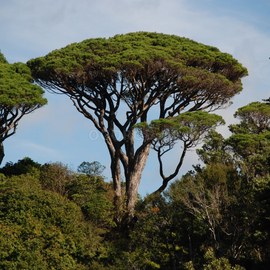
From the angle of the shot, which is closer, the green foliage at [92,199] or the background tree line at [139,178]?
the background tree line at [139,178]

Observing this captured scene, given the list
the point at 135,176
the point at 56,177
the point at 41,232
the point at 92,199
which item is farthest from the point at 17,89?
the point at 41,232

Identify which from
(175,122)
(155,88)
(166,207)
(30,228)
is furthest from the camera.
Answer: (155,88)

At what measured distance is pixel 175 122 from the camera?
31.7 m

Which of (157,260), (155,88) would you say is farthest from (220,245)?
(155,88)

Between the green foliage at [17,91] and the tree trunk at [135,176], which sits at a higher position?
the green foliage at [17,91]

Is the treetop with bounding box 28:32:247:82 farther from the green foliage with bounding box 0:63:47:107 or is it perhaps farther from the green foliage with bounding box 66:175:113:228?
the green foliage with bounding box 66:175:113:228

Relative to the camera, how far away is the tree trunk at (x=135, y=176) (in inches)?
1284

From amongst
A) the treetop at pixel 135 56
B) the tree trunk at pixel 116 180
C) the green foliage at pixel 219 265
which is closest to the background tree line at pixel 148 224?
the green foliage at pixel 219 265

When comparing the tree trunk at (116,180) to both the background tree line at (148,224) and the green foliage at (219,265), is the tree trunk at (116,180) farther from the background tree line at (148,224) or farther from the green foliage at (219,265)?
the green foliage at (219,265)

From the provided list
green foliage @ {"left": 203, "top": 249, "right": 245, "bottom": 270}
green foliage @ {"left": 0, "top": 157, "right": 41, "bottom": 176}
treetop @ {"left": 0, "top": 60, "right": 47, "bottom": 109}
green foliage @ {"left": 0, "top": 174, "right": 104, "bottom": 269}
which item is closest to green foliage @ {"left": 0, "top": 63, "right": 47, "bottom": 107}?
treetop @ {"left": 0, "top": 60, "right": 47, "bottom": 109}

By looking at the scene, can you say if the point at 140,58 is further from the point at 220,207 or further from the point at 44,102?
the point at 220,207

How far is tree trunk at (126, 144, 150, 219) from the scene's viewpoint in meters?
32.6

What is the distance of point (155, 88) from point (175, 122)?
3.32 metres

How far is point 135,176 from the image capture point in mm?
33062
